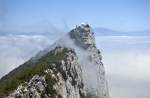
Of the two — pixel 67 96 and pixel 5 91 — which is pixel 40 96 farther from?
pixel 67 96

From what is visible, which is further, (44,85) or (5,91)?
(44,85)

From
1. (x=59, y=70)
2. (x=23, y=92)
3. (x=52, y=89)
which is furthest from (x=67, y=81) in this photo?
(x=23, y=92)

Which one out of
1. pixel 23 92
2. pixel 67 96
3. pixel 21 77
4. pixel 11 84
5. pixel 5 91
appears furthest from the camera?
pixel 67 96

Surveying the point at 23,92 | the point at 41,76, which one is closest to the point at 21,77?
the point at 41,76

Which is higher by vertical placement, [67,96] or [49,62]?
[49,62]

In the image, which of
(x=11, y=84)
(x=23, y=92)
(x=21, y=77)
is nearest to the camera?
(x=23, y=92)

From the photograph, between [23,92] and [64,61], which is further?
[64,61]

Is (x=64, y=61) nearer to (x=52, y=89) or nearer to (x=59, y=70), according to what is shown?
(x=59, y=70)

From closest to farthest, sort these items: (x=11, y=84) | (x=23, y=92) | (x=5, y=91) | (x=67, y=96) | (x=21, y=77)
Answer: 1. (x=23, y=92)
2. (x=5, y=91)
3. (x=11, y=84)
4. (x=21, y=77)
5. (x=67, y=96)
